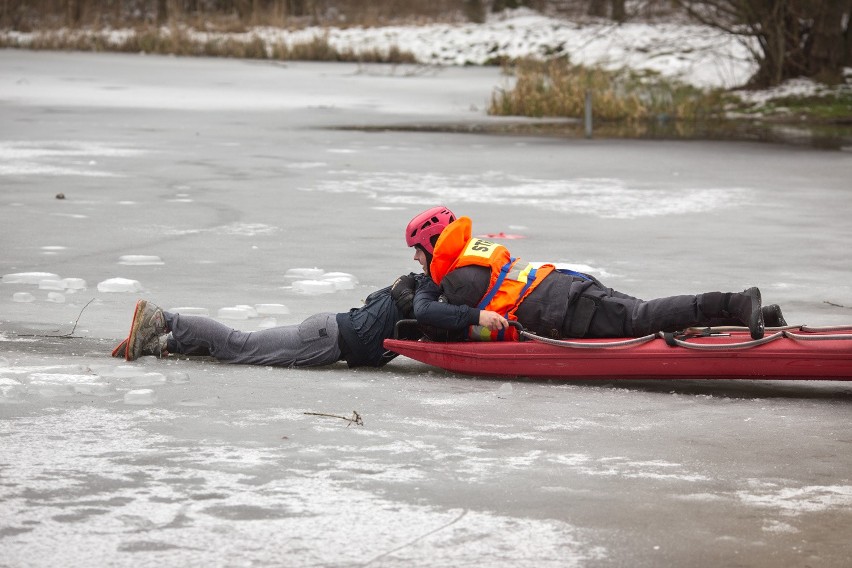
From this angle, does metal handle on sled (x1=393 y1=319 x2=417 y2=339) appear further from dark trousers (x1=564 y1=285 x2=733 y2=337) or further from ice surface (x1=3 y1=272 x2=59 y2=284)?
ice surface (x1=3 y1=272 x2=59 y2=284)

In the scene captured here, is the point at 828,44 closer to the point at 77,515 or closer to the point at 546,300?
the point at 546,300

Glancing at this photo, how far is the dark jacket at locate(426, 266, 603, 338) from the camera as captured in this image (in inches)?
231

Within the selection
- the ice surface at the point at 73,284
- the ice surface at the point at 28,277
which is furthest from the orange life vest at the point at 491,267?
the ice surface at the point at 28,277

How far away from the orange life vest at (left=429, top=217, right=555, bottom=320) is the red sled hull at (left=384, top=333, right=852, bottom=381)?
0.18 m

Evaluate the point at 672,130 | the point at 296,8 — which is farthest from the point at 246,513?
the point at 296,8

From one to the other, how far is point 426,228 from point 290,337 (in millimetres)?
775

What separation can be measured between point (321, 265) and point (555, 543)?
16.3 ft

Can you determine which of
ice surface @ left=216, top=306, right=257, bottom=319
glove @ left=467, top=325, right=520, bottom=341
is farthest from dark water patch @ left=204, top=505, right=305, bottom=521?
Result: ice surface @ left=216, top=306, right=257, bottom=319

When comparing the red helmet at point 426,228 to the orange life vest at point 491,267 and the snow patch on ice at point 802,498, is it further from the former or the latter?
the snow patch on ice at point 802,498

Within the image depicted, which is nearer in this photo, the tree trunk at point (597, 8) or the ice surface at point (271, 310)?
the ice surface at point (271, 310)

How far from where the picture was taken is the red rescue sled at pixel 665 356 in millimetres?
5605

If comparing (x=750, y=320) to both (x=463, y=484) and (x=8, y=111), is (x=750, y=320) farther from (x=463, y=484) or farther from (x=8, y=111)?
(x=8, y=111)

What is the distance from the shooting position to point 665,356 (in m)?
5.69

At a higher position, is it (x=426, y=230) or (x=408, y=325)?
(x=426, y=230)
